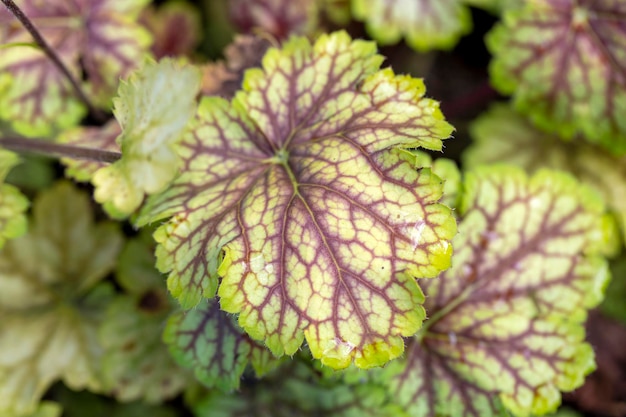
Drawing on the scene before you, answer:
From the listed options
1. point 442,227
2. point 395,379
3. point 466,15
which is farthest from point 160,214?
point 466,15

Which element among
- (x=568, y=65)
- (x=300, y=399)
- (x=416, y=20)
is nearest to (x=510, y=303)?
(x=300, y=399)

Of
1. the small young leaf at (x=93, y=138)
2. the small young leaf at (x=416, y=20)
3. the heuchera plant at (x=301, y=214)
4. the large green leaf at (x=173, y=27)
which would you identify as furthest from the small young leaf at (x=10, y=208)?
the small young leaf at (x=416, y=20)

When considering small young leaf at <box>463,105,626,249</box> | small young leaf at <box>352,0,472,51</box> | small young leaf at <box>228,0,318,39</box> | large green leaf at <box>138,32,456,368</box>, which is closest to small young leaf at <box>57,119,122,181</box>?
large green leaf at <box>138,32,456,368</box>

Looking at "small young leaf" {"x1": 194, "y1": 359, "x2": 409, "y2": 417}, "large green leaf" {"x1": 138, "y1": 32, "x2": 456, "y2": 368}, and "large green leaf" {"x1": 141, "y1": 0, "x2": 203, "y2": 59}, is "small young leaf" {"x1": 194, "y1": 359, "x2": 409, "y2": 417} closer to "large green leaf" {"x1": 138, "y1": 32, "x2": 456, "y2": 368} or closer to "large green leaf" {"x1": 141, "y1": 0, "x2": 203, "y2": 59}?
"large green leaf" {"x1": 138, "y1": 32, "x2": 456, "y2": 368}

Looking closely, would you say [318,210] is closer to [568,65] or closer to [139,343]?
[139,343]

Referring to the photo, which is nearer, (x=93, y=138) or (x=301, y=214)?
(x=301, y=214)

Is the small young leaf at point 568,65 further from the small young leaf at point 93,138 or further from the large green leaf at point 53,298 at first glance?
the large green leaf at point 53,298

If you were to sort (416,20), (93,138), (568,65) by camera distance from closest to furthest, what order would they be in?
1. (93,138)
2. (568,65)
3. (416,20)

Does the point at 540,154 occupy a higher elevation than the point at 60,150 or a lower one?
lower
